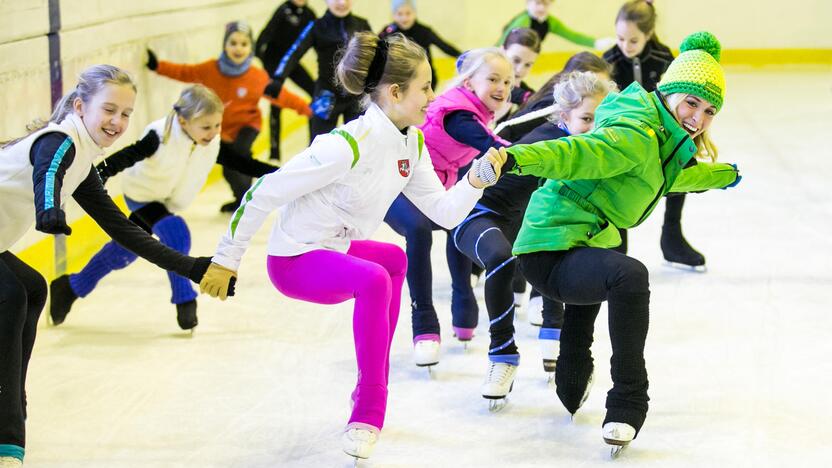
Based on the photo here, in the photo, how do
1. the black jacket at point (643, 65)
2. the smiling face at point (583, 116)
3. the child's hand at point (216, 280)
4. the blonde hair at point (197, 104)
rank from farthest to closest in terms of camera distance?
the black jacket at point (643, 65)
the blonde hair at point (197, 104)
the smiling face at point (583, 116)
the child's hand at point (216, 280)

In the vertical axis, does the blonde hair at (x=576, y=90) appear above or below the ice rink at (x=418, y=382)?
above

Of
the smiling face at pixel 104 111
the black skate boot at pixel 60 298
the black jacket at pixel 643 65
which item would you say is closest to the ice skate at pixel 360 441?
the smiling face at pixel 104 111

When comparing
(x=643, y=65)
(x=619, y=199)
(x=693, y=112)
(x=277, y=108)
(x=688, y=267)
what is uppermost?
(x=693, y=112)

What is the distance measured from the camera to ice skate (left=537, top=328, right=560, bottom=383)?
3.89 m

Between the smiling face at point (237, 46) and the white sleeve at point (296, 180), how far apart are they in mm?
3370

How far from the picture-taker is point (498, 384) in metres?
3.60

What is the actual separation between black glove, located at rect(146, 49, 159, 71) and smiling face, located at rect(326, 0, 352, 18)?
48.3 inches

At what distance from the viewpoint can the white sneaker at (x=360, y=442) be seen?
3.08m

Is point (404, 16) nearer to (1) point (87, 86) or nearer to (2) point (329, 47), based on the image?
(2) point (329, 47)

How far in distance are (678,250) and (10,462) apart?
11.0ft

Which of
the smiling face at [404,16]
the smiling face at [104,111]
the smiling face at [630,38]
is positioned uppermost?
the smiling face at [104,111]

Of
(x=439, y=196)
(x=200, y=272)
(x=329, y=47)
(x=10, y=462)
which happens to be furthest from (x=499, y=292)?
(x=329, y=47)

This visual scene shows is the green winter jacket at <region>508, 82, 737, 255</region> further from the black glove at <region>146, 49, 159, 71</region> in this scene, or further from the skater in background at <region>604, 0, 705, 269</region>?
the black glove at <region>146, 49, 159, 71</region>

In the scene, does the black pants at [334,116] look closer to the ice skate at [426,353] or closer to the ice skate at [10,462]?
the ice skate at [426,353]
